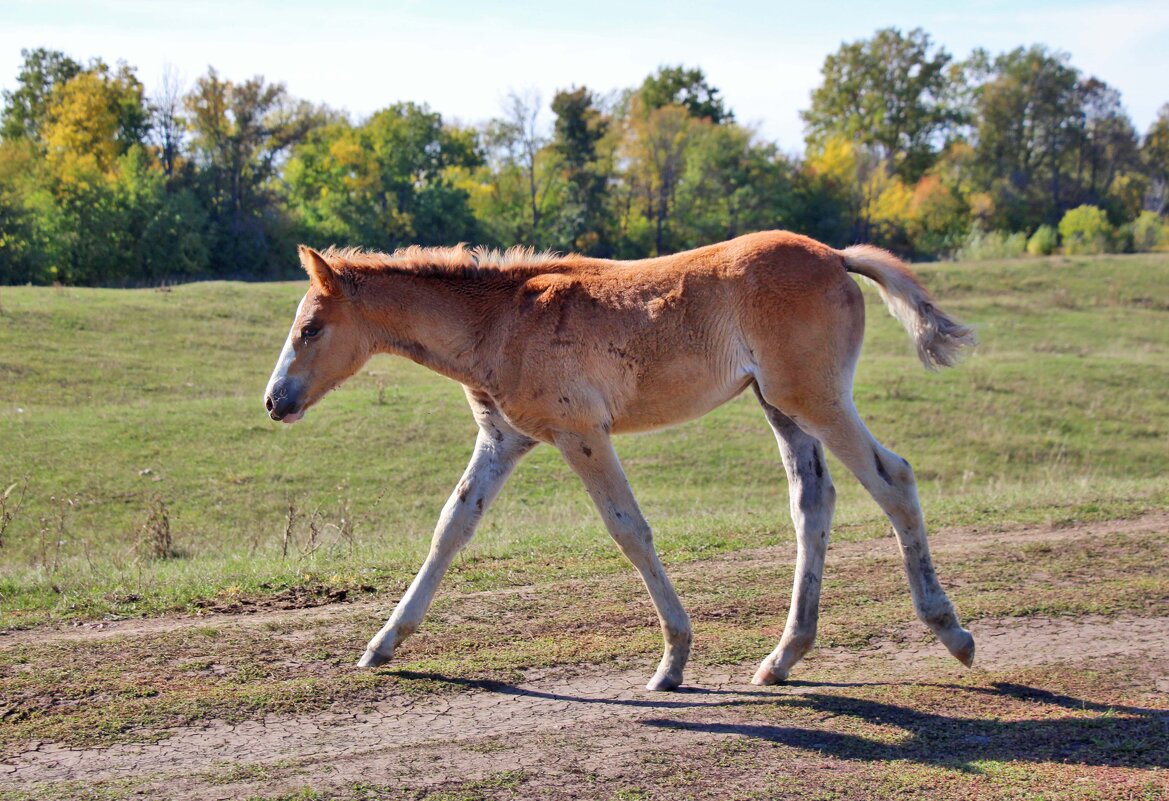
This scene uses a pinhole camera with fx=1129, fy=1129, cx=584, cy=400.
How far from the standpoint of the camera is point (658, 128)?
62656 mm

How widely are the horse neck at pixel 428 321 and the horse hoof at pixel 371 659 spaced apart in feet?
5.54

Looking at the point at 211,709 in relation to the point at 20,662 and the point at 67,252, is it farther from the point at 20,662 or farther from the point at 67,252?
the point at 67,252

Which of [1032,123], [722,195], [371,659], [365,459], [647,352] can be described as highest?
[1032,123]

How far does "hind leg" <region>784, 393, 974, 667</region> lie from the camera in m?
6.39

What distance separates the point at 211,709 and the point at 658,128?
59522 millimetres

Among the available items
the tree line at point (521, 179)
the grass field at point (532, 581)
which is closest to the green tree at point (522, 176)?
the tree line at point (521, 179)

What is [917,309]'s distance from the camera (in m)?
6.69

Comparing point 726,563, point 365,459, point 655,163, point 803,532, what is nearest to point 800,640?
point 803,532

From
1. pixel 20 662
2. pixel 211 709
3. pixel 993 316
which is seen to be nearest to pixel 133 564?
pixel 20 662

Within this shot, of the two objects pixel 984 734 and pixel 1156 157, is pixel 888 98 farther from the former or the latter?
pixel 984 734

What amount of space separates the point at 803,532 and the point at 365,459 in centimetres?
1199

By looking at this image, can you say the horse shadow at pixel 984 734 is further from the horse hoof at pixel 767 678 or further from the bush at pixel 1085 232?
the bush at pixel 1085 232

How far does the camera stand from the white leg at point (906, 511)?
253 inches

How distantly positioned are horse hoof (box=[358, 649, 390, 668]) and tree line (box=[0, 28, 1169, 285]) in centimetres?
3485
